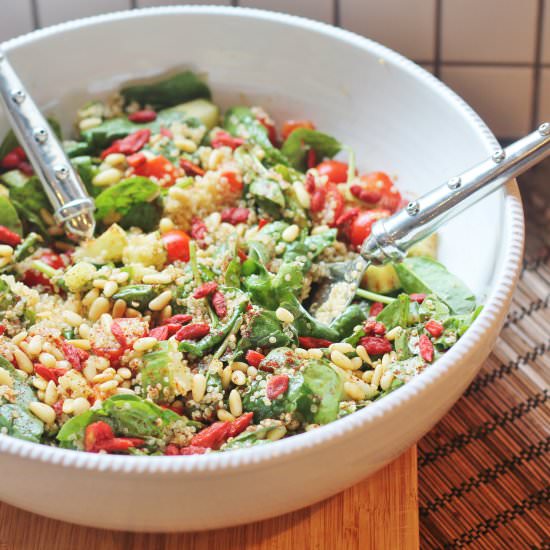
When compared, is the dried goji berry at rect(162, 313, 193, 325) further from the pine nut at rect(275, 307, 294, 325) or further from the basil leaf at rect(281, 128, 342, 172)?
the basil leaf at rect(281, 128, 342, 172)

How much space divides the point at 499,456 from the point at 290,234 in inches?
21.2

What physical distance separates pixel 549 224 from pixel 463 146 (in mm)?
490

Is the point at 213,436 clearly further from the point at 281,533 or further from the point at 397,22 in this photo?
the point at 397,22

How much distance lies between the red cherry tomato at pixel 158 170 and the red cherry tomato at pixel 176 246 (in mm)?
168

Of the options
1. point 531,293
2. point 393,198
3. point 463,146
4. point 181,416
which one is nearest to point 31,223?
point 181,416

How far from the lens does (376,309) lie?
1.49m

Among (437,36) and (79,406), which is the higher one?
(437,36)

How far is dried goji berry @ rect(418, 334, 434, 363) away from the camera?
133 centimetres

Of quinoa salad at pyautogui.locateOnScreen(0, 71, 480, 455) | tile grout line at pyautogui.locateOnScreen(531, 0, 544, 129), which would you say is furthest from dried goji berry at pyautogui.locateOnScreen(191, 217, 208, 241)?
tile grout line at pyautogui.locateOnScreen(531, 0, 544, 129)

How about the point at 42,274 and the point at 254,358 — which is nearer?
the point at 254,358

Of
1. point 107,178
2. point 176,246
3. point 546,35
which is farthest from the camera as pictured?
point 546,35

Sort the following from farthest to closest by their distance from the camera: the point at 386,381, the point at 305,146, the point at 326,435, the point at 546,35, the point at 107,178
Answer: the point at 546,35 < the point at 305,146 < the point at 107,178 < the point at 386,381 < the point at 326,435

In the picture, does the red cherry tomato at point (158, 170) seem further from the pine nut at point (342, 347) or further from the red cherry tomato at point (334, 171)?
the pine nut at point (342, 347)

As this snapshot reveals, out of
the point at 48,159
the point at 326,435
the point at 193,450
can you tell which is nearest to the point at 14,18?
the point at 48,159
